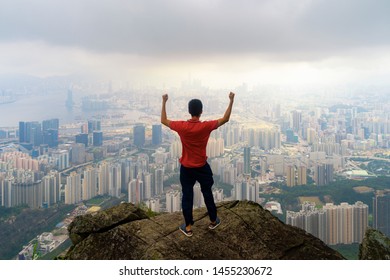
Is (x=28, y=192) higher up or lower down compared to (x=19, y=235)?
higher up

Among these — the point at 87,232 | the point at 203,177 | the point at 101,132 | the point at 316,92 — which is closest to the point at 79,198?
the point at 101,132

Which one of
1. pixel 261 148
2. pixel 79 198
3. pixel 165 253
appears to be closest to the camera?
pixel 165 253

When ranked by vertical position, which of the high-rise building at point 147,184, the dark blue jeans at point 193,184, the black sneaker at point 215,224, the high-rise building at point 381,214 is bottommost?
the high-rise building at point 381,214

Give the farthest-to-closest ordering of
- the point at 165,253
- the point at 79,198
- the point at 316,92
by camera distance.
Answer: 1. the point at 316,92
2. the point at 79,198
3. the point at 165,253

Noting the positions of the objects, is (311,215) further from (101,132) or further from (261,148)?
(101,132)

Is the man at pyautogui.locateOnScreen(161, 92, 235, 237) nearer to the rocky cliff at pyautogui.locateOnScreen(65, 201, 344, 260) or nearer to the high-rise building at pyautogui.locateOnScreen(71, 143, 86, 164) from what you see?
the rocky cliff at pyautogui.locateOnScreen(65, 201, 344, 260)

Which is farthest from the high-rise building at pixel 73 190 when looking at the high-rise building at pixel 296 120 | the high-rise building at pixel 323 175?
the high-rise building at pixel 296 120

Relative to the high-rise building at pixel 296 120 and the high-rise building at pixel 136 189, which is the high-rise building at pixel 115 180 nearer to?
the high-rise building at pixel 136 189
